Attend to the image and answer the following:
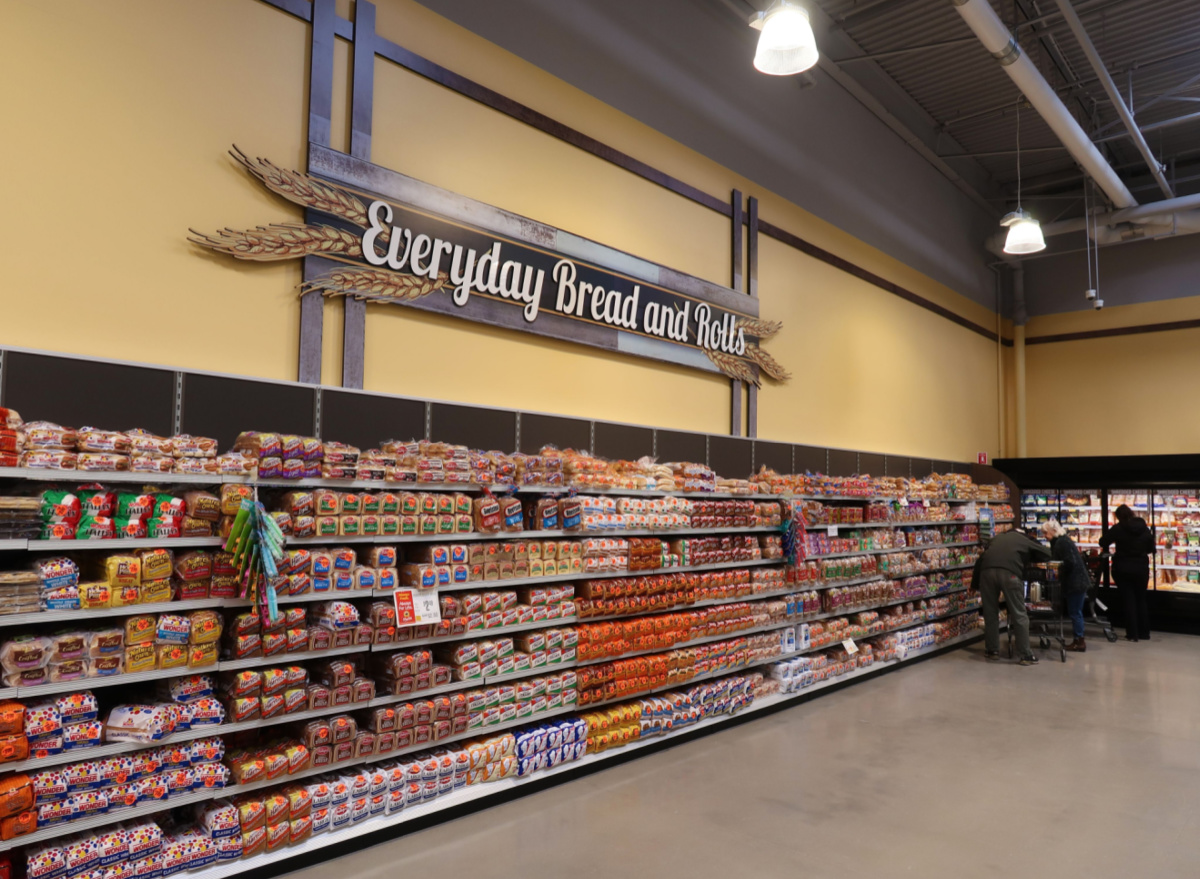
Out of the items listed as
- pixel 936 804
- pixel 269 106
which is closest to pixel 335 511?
pixel 269 106

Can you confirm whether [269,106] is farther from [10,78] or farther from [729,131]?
[729,131]

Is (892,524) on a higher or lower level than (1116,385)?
lower

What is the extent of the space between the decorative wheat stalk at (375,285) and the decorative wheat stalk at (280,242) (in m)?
0.15

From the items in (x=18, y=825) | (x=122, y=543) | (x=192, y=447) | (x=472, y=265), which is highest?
(x=472, y=265)

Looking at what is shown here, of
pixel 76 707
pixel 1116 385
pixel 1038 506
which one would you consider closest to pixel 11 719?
pixel 76 707

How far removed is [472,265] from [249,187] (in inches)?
59.5

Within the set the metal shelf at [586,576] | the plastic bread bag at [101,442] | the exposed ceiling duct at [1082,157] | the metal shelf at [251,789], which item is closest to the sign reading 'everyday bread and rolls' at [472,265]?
the plastic bread bag at [101,442]

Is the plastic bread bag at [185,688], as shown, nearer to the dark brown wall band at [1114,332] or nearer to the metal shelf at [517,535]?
the metal shelf at [517,535]

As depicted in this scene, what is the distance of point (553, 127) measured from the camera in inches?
239

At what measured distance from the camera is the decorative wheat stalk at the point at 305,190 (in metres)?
4.37

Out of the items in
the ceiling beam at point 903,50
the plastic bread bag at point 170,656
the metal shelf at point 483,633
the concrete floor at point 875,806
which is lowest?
the concrete floor at point 875,806

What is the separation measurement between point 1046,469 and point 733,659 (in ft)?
27.5

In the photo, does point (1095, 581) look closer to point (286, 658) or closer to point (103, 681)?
point (286, 658)

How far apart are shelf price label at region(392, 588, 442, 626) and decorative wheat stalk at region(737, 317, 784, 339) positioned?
4766mm
